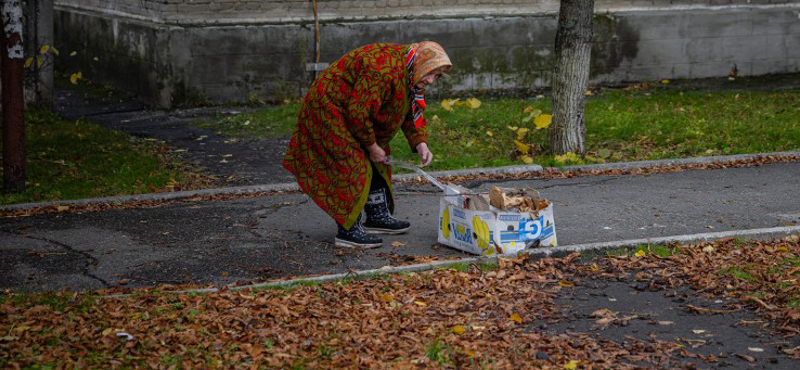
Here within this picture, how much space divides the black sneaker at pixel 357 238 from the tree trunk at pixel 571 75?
4.17 metres

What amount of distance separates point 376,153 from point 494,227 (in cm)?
99

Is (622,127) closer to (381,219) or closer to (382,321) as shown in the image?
(381,219)

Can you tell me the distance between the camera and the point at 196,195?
9406mm

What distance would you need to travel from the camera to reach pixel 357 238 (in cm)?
729

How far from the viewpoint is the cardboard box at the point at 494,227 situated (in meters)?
6.75

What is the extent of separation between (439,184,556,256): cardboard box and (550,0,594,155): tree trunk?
4.07m

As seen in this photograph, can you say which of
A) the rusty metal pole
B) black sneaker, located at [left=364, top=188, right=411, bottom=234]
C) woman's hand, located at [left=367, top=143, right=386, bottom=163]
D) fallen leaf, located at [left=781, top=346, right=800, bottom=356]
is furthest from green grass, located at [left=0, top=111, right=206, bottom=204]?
fallen leaf, located at [left=781, top=346, right=800, bottom=356]

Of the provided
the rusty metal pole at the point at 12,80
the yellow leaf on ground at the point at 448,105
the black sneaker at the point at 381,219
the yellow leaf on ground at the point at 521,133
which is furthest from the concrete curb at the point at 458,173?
the yellow leaf on ground at the point at 448,105

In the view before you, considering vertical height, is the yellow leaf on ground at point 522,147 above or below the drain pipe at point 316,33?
below

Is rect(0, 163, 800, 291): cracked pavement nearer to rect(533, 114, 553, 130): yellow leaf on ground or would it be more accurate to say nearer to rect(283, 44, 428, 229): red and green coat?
rect(283, 44, 428, 229): red and green coat

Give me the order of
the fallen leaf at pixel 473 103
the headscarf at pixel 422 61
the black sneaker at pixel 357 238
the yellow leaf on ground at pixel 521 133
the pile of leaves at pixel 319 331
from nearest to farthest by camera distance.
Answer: the pile of leaves at pixel 319 331 < the headscarf at pixel 422 61 < the black sneaker at pixel 357 238 < the yellow leaf on ground at pixel 521 133 < the fallen leaf at pixel 473 103

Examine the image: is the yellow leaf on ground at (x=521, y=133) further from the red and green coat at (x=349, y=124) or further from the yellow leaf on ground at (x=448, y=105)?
the red and green coat at (x=349, y=124)

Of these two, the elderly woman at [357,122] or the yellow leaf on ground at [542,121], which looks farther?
the yellow leaf on ground at [542,121]

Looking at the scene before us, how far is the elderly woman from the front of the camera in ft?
22.3
